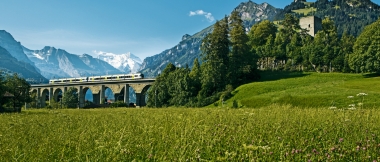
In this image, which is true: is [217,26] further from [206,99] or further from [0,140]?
[0,140]

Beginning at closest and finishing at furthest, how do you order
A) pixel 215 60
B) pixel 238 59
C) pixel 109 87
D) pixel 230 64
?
pixel 215 60 < pixel 230 64 < pixel 238 59 < pixel 109 87

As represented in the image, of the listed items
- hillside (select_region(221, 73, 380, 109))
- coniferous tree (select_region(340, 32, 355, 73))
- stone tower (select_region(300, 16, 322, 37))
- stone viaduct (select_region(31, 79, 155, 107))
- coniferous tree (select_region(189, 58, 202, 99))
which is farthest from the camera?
stone tower (select_region(300, 16, 322, 37))

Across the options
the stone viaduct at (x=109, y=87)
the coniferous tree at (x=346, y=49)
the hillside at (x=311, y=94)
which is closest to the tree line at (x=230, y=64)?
the coniferous tree at (x=346, y=49)

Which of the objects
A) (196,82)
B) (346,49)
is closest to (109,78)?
(196,82)

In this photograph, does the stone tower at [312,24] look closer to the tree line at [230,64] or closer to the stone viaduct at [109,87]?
the tree line at [230,64]

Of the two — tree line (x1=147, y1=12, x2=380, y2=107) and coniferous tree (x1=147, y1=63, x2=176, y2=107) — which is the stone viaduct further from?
coniferous tree (x1=147, y1=63, x2=176, y2=107)

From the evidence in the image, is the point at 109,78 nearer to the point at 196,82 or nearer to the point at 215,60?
the point at 196,82

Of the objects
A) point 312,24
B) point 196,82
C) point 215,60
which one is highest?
point 312,24

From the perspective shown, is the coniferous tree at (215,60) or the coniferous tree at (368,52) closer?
the coniferous tree at (215,60)

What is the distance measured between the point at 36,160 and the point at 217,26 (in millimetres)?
57400

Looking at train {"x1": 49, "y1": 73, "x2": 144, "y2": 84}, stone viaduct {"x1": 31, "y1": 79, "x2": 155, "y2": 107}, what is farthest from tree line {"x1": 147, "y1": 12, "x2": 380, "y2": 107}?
train {"x1": 49, "y1": 73, "x2": 144, "y2": 84}

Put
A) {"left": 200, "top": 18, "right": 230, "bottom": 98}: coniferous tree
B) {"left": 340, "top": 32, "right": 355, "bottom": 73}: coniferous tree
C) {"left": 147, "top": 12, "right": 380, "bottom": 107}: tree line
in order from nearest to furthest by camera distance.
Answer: {"left": 200, "top": 18, "right": 230, "bottom": 98}: coniferous tree, {"left": 147, "top": 12, "right": 380, "bottom": 107}: tree line, {"left": 340, "top": 32, "right": 355, "bottom": 73}: coniferous tree

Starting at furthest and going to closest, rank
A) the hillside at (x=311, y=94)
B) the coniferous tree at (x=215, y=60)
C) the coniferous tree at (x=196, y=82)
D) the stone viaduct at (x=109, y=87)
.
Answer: the stone viaduct at (x=109, y=87) < the coniferous tree at (x=196, y=82) < the coniferous tree at (x=215, y=60) < the hillside at (x=311, y=94)

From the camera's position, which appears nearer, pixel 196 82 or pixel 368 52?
pixel 368 52
